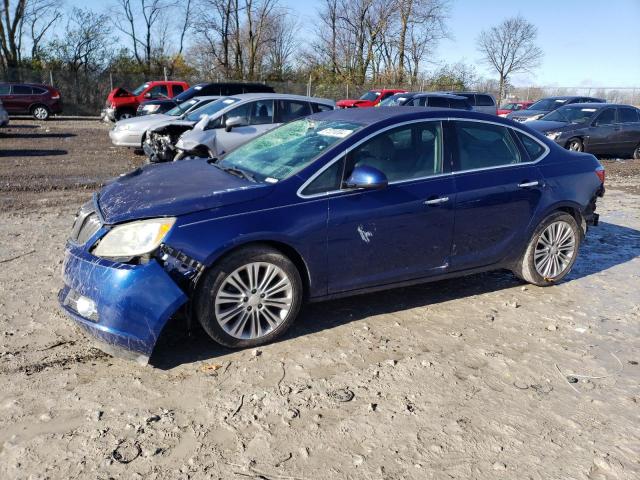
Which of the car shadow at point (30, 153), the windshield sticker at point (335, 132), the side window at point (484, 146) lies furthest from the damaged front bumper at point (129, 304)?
the car shadow at point (30, 153)

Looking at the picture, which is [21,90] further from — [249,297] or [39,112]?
[249,297]

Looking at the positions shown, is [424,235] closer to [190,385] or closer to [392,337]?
[392,337]

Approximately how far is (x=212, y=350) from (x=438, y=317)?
74.6 inches

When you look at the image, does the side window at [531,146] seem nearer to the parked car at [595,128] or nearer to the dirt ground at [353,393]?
the dirt ground at [353,393]

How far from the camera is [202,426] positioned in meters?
2.94

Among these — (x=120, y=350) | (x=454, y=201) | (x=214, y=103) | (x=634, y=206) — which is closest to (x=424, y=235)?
(x=454, y=201)

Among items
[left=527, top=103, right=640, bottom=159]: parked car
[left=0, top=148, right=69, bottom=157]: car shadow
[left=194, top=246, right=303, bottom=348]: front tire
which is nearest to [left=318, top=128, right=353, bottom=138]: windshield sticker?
[left=194, top=246, right=303, bottom=348]: front tire

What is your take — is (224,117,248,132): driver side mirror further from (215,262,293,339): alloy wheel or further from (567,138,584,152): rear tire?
(567,138,584,152): rear tire

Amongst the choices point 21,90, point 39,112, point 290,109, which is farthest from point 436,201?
point 21,90

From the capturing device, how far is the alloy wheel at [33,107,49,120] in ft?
77.1

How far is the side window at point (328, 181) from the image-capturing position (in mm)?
3895

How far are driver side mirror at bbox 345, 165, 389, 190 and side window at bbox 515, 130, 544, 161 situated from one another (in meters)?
1.81

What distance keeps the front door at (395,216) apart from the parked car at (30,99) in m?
23.7

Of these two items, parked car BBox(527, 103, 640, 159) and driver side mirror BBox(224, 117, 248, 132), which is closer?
driver side mirror BBox(224, 117, 248, 132)
